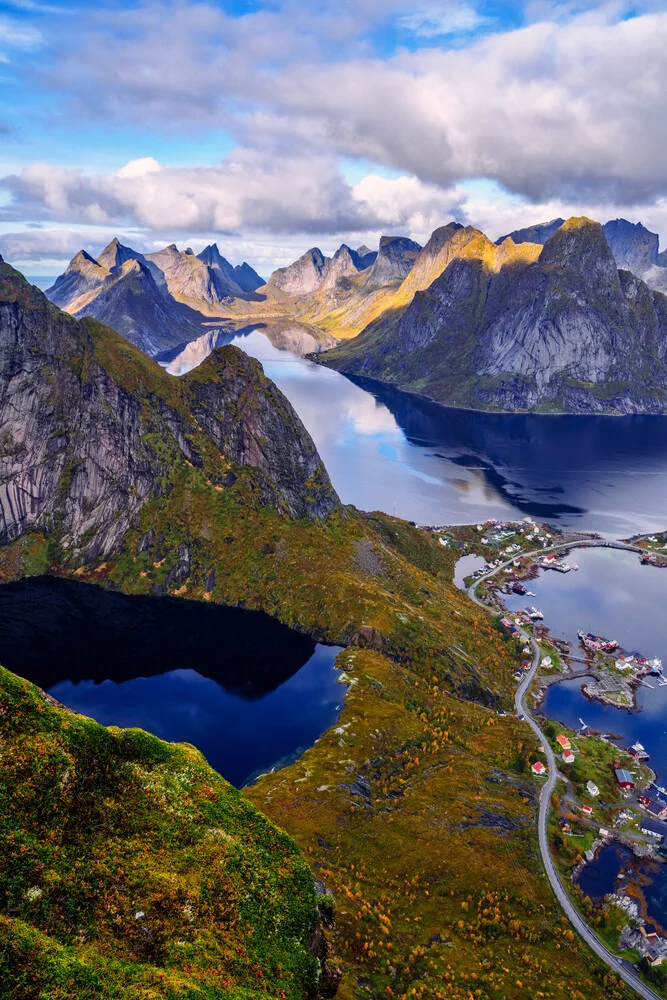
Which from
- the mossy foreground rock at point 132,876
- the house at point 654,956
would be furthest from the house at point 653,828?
the mossy foreground rock at point 132,876

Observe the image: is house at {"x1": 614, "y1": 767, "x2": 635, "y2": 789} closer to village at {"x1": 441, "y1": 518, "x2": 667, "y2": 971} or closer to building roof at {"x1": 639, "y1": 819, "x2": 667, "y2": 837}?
village at {"x1": 441, "y1": 518, "x2": 667, "y2": 971}

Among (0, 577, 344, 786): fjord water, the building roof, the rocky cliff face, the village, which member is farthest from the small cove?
the rocky cliff face

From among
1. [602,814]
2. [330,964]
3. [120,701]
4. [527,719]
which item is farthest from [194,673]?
[330,964]

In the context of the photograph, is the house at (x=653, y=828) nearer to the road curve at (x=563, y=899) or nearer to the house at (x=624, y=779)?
the house at (x=624, y=779)

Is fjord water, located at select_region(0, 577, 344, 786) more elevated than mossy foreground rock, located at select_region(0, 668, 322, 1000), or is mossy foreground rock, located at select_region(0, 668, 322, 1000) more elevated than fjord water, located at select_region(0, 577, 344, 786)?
mossy foreground rock, located at select_region(0, 668, 322, 1000)

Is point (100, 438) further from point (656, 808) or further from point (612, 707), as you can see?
point (656, 808)

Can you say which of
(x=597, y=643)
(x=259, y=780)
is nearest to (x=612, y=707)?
(x=597, y=643)
